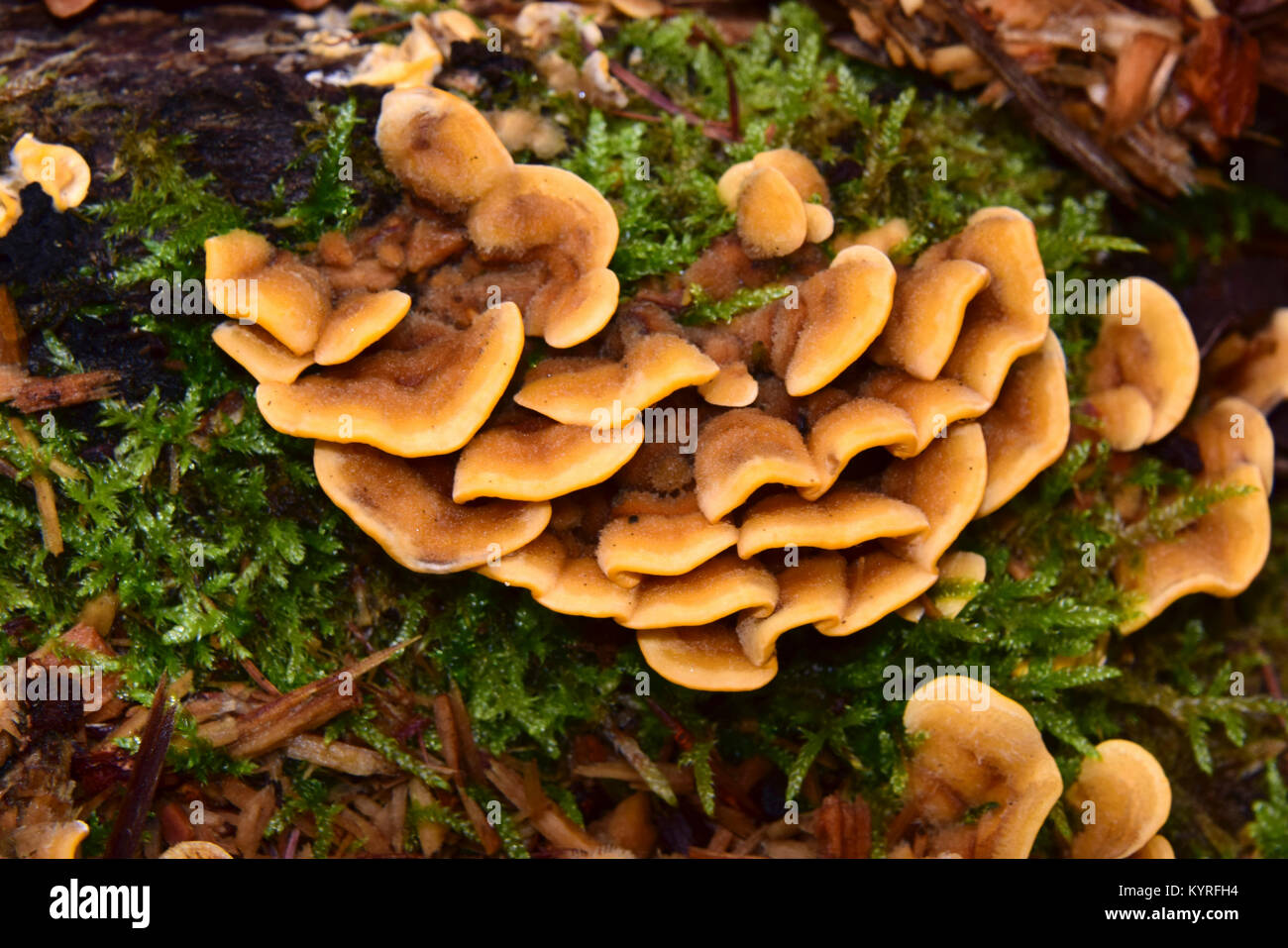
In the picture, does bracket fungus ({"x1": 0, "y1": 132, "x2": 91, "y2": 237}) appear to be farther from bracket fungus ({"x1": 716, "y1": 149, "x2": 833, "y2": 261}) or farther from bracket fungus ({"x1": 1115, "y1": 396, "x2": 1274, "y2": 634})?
bracket fungus ({"x1": 1115, "y1": 396, "x2": 1274, "y2": 634})

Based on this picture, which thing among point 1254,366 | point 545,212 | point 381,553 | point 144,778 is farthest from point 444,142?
point 1254,366

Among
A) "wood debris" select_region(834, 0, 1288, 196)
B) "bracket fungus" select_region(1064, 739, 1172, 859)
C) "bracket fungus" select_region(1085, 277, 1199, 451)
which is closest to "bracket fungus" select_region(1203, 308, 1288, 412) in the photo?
"bracket fungus" select_region(1085, 277, 1199, 451)

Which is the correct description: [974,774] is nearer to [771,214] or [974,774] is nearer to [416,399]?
[771,214]

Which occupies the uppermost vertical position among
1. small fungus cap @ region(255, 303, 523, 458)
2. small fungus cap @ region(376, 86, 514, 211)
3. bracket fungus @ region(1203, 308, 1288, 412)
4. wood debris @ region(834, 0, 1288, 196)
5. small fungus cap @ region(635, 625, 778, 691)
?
wood debris @ region(834, 0, 1288, 196)

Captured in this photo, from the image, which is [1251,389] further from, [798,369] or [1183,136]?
[798,369]

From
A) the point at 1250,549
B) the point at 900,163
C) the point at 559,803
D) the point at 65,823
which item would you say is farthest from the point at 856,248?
the point at 65,823

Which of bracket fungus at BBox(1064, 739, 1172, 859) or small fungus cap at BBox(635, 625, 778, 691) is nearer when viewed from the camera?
small fungus cap at BBox(635, 625, 778, 691)
